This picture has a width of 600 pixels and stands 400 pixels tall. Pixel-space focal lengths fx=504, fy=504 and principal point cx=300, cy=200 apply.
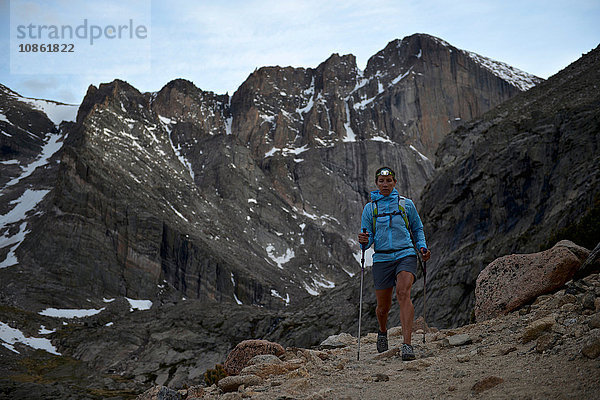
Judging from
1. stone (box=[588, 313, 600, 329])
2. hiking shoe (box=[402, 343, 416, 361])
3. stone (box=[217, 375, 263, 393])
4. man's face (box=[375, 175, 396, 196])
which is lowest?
stone (box=[217, 375, 263, 393])

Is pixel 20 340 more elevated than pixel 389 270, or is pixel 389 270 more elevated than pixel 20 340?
pixel 389 270

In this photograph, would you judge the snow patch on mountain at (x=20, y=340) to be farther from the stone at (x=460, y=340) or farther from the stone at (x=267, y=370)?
the stone at (x=460, y=340)

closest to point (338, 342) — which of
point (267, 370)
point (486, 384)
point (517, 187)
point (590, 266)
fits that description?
point (267, 370)

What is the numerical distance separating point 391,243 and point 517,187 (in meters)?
30.7

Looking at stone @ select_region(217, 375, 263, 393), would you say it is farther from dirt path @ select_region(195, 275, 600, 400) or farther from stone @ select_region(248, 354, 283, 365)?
stone @ select_region(248, 354, 283, 365)

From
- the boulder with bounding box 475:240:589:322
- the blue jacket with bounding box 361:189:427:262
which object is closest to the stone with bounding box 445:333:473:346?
the blue jacket with bounding box 361:189:427:262

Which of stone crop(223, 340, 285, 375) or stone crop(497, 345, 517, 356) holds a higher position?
stone crop(497, 345, 517, 356)

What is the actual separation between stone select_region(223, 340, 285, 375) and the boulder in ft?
14.2

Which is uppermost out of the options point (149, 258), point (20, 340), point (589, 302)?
point (149, 258)

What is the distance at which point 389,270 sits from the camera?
313 inches

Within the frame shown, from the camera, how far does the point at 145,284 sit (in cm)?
11781

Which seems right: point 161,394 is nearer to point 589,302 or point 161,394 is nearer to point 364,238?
point 364,238

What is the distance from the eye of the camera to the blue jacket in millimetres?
7879

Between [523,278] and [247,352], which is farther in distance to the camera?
[247,352]
